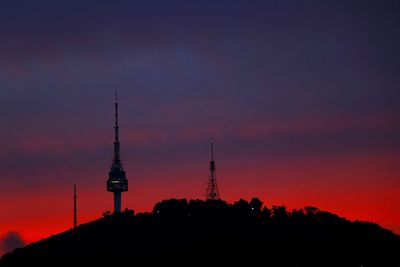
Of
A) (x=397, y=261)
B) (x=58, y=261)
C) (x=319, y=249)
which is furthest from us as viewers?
(x=58, y=261)

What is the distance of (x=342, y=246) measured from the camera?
586 feet

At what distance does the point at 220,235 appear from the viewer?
199750 millimetres

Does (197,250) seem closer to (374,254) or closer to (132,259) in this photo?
(132,259)

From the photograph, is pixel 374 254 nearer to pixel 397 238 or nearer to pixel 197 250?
pixel 397 238

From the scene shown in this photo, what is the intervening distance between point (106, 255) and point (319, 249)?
44764 millimetres

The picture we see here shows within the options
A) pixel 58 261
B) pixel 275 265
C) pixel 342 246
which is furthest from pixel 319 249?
pixel 58 261

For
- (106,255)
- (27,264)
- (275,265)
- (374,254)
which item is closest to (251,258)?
(275,265)

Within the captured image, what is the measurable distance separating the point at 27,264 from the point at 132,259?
23120 millimetres

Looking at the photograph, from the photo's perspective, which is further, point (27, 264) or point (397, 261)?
point (27, 264)

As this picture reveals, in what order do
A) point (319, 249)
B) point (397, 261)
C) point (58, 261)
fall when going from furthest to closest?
point (58, 261), point (319, 249), point (397, 261)

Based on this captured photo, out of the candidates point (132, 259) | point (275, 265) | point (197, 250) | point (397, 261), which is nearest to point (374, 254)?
point (397, 261)

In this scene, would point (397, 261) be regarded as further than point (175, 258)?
No

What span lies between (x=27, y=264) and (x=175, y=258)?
33.5 metres

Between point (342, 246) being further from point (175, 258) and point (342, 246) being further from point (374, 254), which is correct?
point (175, 258)
